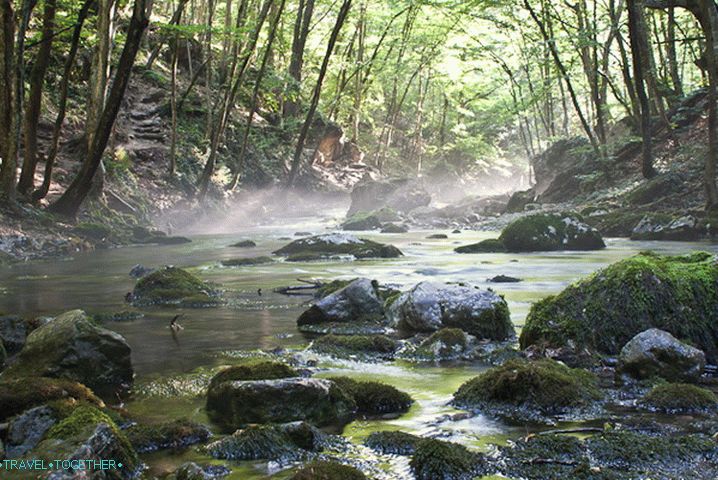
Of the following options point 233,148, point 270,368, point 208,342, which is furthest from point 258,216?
point 270,368

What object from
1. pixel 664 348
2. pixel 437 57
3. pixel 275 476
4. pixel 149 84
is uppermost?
pixel 437 57

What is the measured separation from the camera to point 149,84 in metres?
30.5

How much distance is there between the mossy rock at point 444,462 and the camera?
3564mm

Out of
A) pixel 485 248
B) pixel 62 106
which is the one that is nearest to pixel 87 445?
pixel 485 248

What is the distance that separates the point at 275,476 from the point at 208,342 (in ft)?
11.2

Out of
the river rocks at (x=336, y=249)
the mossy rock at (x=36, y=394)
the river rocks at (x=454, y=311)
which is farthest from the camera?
the river rocks at (x=336, y=249)

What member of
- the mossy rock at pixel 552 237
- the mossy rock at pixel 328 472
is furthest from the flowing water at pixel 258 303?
the mossy rock at pixel 552 237

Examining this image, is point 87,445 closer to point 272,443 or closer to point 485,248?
point 272,443

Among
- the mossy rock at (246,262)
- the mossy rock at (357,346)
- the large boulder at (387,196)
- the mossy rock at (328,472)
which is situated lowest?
the mossy rock at (328,472)

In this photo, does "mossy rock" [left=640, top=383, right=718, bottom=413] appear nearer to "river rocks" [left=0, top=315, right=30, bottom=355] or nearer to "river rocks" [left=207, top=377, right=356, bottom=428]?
"river rocks" [left=207, top=377, right=356, bottom=428]

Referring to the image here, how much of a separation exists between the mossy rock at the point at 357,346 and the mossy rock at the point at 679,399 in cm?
234

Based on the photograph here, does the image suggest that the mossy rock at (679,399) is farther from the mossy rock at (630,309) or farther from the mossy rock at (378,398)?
the mossy rock at (378,398)

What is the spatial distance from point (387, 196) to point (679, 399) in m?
30.7

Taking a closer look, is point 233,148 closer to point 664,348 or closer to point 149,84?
point 149,84
